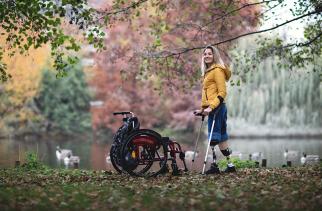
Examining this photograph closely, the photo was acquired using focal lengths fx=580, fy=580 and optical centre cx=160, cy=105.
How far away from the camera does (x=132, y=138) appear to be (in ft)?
32.5

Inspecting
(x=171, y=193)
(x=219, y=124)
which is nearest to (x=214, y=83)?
(x=219, y=124)

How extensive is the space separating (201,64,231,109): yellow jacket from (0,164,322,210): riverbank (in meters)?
1.40

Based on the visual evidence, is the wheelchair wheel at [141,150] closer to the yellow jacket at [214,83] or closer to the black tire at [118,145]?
the black tire at [118,145]

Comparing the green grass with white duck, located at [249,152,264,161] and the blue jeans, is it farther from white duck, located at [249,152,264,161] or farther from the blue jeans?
white duck, located at [249,152,264,161]

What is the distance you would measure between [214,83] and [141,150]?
1755 millimetres

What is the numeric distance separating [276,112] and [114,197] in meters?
29.2

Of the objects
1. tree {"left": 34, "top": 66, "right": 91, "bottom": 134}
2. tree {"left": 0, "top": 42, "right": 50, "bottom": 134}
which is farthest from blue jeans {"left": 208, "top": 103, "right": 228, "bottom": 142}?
tree {"left": 34, "top": 66, "right": 91, "bottom": 134}

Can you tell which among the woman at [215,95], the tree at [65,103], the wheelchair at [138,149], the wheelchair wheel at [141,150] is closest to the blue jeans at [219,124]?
the woman at [215,95]

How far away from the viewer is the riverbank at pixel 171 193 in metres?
6.89

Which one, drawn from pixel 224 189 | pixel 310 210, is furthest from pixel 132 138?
pixel 310 210

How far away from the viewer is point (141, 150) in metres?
10.2

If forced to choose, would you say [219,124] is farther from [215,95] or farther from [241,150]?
[241,150]

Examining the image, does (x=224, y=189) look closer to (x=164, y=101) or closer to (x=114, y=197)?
(x=114, y=197)

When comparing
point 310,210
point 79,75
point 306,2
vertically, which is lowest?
point 310,210
